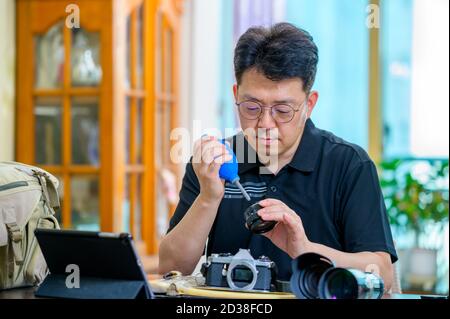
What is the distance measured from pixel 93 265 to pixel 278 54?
695mm

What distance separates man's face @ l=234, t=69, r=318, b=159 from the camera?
1.72 metres

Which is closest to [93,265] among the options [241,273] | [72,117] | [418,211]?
[241,273]

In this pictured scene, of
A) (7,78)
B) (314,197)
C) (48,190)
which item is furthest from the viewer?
(7,78)

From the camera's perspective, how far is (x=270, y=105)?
5.65ft

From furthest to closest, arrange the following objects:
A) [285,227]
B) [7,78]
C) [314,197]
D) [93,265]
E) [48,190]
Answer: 1. [7,78]
2. [314,197]
3. [48,190]
4. [285,227]
5. [93,265]

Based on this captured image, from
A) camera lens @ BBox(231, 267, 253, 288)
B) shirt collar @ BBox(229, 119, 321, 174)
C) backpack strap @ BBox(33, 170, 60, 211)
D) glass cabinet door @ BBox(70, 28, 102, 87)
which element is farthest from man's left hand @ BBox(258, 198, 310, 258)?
glass cabinet door @ BBox(70, 28, 102, 87)

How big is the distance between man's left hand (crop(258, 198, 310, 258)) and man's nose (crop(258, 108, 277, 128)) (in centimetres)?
26

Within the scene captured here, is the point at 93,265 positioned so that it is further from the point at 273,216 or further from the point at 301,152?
the point at 301,152

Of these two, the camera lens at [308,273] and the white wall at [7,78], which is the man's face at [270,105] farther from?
the white wall at [7,78]

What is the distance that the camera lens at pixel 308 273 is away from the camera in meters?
1.30

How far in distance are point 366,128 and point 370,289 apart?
11.5 ft

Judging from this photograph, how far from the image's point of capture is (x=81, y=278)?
131cm

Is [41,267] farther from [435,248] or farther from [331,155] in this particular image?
[435,248]

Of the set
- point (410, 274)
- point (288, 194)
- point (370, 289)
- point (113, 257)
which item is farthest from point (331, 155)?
point (410, 274)
